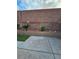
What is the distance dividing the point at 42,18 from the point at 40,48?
0.31m

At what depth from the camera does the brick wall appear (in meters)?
1.57

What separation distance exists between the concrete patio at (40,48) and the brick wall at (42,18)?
12 cm

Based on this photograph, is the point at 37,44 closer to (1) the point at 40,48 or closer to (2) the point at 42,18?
(1) the point at 40,48

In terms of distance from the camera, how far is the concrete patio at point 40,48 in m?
1.58

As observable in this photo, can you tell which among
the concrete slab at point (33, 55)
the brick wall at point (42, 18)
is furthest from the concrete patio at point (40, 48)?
the brick wall at point (42, 18)

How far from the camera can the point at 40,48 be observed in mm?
1592

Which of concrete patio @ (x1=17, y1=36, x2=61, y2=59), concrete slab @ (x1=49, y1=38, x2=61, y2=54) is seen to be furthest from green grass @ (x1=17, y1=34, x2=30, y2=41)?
concrete slab @ (x1=49, y1=38, x2=61, y2=54)

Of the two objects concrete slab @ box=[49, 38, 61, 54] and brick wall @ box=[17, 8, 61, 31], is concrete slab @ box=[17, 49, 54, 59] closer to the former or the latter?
concrete slab @ box=[49, 38, 61, 54]

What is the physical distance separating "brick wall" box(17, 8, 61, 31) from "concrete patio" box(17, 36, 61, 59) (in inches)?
4.5

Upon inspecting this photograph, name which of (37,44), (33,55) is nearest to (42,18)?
(37,44)
